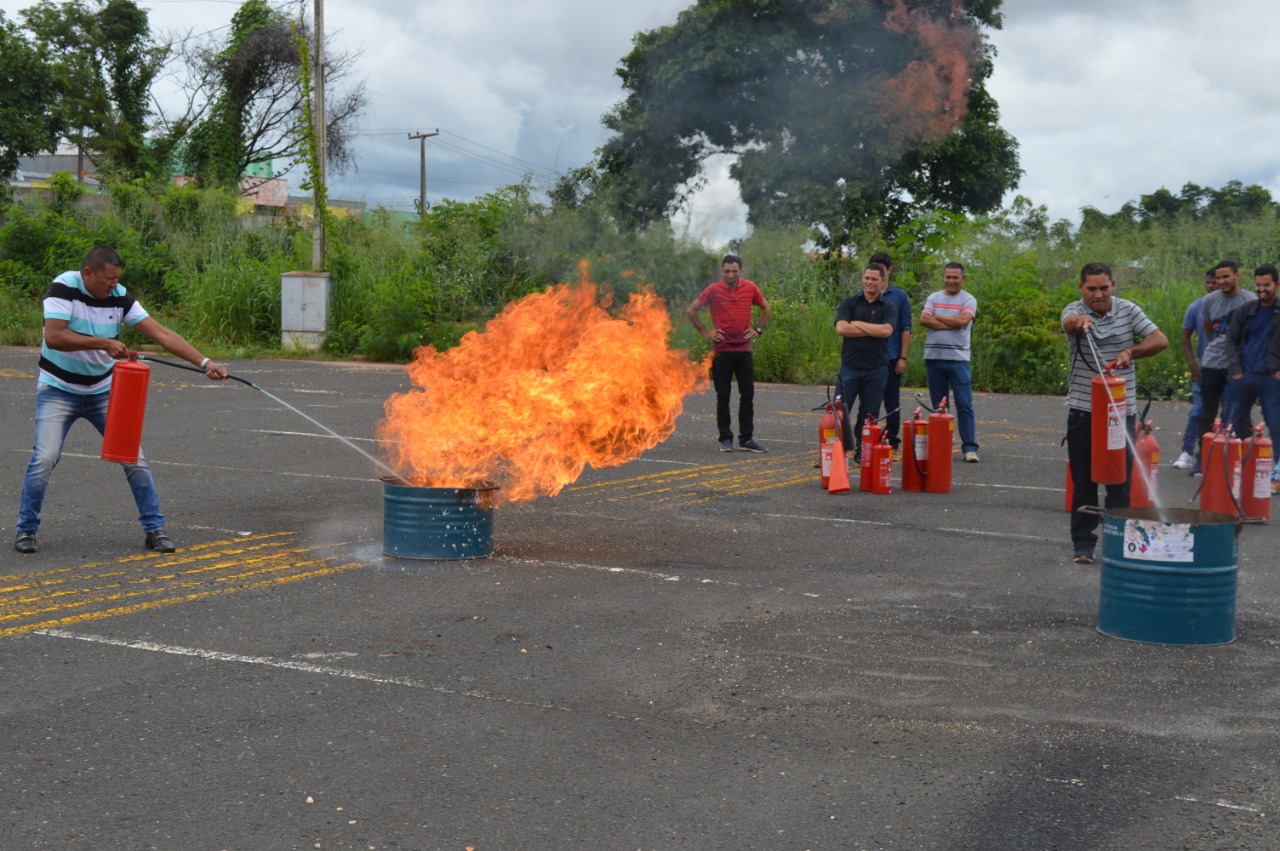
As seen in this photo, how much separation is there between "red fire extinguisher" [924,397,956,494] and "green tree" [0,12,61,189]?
3687 cm

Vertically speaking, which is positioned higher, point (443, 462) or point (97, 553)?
point (443, 462)

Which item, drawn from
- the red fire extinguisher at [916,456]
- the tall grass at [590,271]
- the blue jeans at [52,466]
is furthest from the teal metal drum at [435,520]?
the tall grass at [590,271]

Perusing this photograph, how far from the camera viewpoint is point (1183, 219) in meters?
32.3

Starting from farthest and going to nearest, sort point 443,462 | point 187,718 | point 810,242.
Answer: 1. point 810,242
2. point 443,462
3. point 187,718

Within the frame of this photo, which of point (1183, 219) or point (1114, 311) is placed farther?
point (1183, 219)

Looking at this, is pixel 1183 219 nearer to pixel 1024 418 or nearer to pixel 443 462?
pixel 1024 418

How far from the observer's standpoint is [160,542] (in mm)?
8617

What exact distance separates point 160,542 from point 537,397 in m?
2.57

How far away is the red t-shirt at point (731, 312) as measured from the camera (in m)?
13.9

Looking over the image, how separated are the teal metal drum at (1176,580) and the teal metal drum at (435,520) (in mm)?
3747

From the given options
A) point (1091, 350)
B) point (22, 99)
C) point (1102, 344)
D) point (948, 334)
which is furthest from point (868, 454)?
point (22, 99)

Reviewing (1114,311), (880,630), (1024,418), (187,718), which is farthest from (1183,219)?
(187,718)

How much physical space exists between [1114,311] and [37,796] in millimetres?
6555

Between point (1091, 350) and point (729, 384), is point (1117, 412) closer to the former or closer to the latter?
point (1091, 350)
